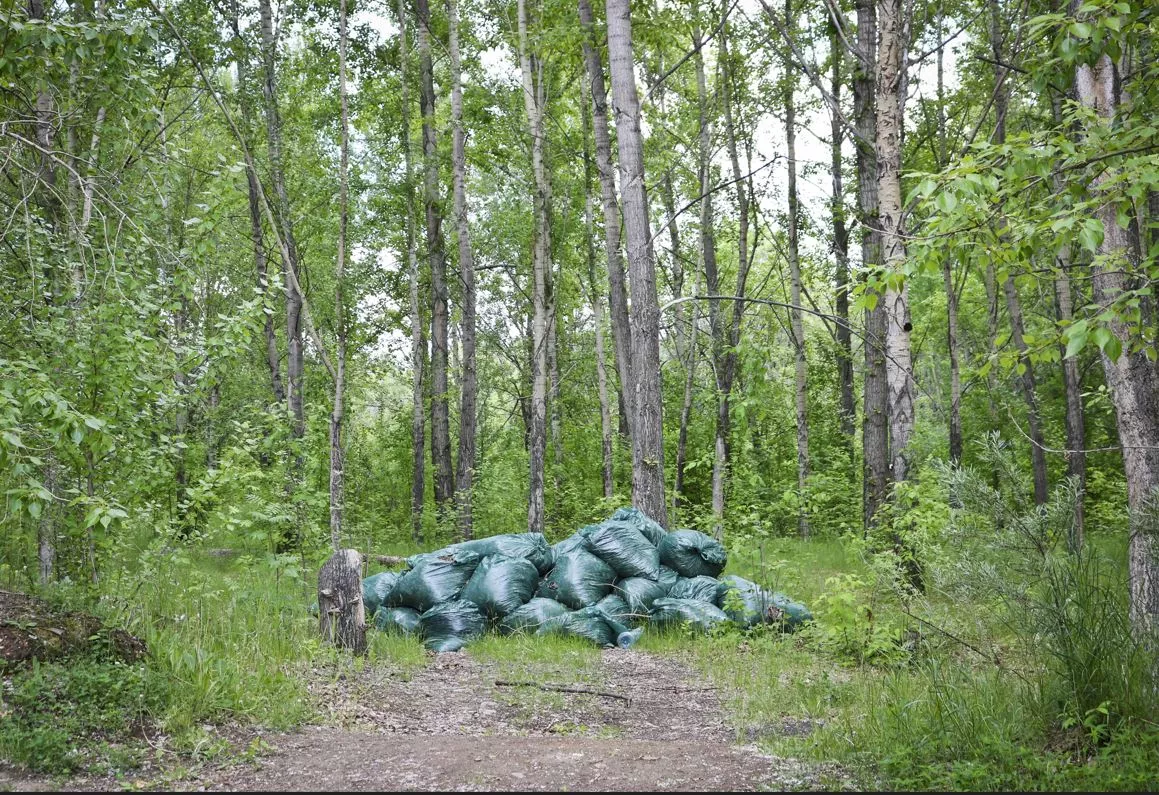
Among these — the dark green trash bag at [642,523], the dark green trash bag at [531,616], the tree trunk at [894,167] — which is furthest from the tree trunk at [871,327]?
the dark green trash bag at [531,616]

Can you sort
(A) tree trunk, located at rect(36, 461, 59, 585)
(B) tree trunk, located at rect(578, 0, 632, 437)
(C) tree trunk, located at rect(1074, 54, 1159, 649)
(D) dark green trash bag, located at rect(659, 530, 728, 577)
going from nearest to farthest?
(C) tree trunk, located at rect(1074, 54, 1159, 649), (A) tree trunk, located at rect(36, 461, 59, 585), (D) dark green trash bag, located at rect(659, 530, 728, 577), (B) tree trunk, located at rect(578, 0, 632, 437)

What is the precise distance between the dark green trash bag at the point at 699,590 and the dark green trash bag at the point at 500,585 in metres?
1.32

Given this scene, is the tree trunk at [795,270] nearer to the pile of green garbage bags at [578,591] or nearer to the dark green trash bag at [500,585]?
the pile of green garbage bags at [578,591]

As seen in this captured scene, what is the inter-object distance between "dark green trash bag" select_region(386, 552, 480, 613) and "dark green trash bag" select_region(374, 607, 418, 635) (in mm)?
119

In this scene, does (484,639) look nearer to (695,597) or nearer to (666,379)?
(695,597)

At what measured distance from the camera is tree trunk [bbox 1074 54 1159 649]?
15.3 feet

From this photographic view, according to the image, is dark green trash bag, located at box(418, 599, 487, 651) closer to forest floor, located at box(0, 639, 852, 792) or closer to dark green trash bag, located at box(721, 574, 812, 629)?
forest floor, located at box(0, 639, 852, 792)

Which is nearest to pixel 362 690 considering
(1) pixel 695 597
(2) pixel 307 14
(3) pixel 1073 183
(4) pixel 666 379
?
(1) pixel 695 597

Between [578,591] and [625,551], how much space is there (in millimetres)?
592

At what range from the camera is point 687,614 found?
7.16 metres

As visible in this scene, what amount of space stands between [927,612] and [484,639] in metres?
3.52

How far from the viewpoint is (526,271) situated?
20.5 m

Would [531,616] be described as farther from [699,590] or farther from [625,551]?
[699,590]

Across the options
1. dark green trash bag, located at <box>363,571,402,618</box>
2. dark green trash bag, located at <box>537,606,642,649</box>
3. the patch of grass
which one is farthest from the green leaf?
dark green trash bag, located at <box>363,571,402,618</box>
